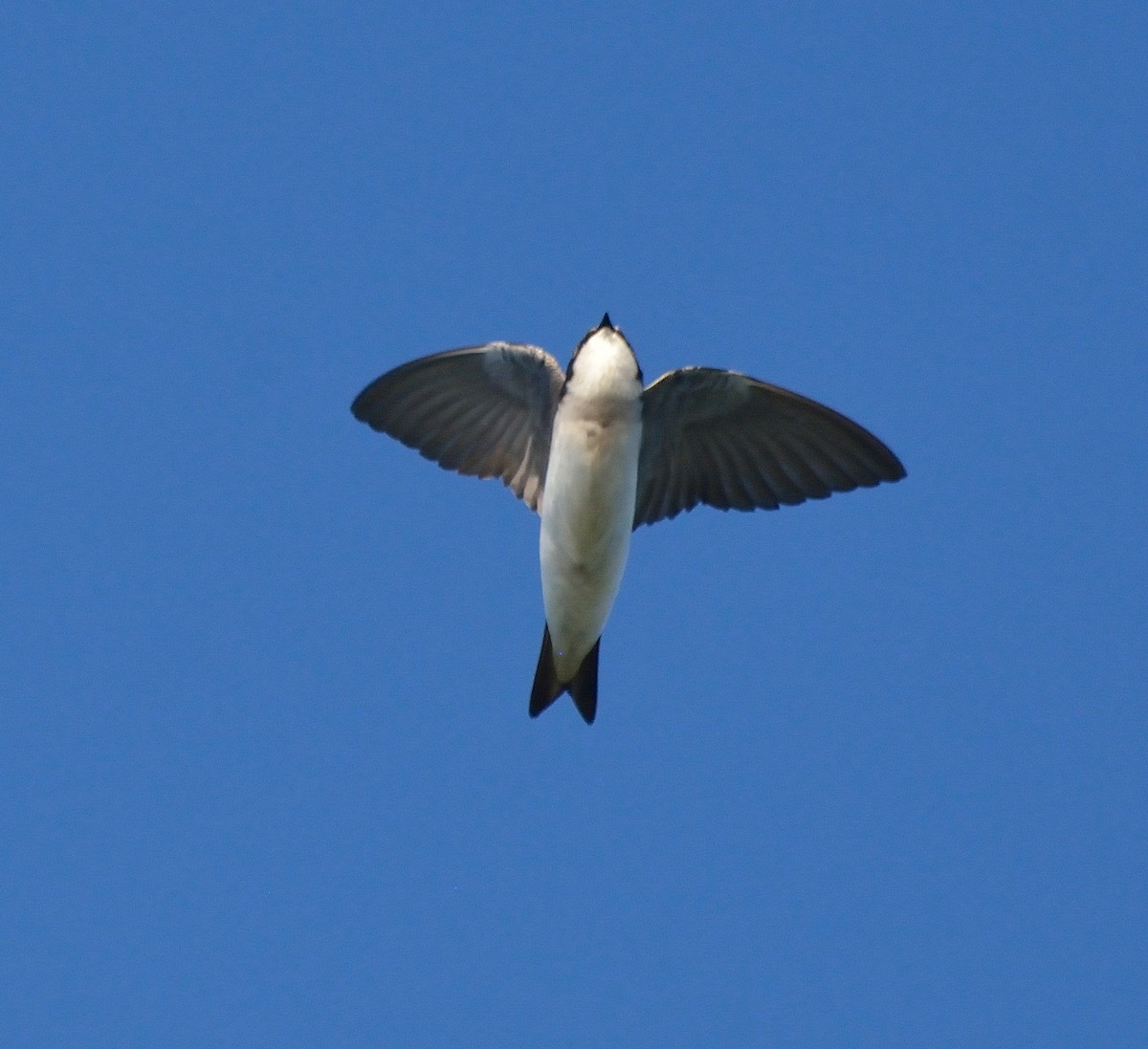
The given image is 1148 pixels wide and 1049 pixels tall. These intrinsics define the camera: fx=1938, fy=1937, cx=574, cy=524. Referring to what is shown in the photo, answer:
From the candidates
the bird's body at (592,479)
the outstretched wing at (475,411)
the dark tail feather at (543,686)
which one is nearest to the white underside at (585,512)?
the bird's body at (592,479)

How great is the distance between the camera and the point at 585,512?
9641 mm

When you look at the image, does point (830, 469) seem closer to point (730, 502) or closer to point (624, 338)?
point (730, 502)

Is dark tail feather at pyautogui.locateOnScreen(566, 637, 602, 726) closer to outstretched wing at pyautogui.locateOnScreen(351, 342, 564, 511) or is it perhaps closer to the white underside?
the white underside

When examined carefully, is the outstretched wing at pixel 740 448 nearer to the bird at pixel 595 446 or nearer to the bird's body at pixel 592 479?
the bird at pixel 595 446

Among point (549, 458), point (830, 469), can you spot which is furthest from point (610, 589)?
point (830, 469)

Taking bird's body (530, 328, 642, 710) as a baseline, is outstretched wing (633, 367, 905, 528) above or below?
above

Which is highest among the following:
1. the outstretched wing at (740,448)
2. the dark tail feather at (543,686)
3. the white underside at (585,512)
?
the outstretched wing at (740,448)

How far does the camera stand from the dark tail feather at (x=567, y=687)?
34.5 feet

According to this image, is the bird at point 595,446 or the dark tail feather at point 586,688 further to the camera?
the dark tail feather at point 586,688

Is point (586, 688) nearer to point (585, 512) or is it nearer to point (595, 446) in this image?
point (585, 512)

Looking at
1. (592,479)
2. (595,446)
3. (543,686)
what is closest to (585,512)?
(592,479)

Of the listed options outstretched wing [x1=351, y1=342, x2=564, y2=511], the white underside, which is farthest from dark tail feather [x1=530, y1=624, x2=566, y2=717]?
outstretched wing [x1=351, y1=342, x2=564, y2=511]

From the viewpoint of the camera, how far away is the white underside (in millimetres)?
9578

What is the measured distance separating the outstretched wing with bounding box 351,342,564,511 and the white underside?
70 centimetres
